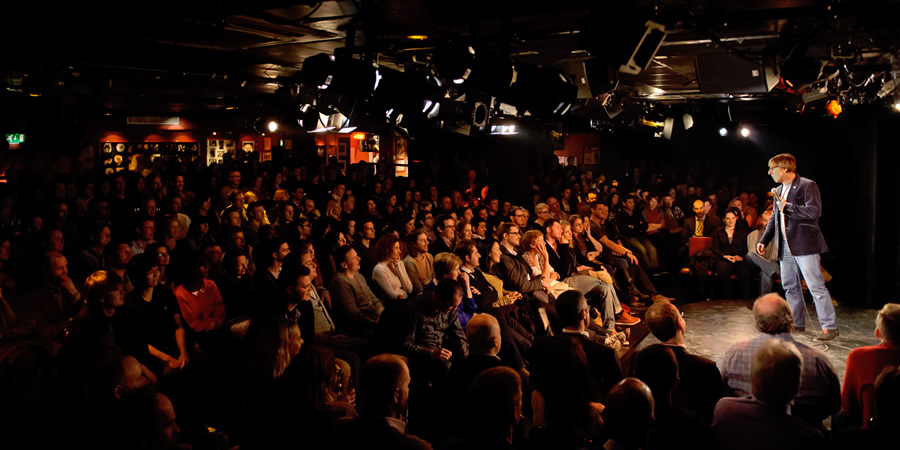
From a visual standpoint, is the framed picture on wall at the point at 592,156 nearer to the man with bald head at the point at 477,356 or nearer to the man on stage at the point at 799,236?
the man on stage at the point at 799,236

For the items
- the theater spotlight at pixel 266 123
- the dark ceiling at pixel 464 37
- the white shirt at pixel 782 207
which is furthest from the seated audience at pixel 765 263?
the theater spotlight at pixel 266 123

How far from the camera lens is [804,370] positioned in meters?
2.84

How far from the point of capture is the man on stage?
5055 millimetres

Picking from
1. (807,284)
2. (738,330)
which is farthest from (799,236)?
(738,330)

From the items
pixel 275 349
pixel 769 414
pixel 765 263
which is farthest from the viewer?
pixel 765 263

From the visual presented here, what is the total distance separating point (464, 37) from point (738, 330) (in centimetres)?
356

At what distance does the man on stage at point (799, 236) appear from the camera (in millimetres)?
5055

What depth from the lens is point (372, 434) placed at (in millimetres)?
2246

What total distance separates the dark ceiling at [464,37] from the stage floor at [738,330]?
210 cm

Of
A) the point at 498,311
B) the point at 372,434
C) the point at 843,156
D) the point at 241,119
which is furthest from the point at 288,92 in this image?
the point at 843,156

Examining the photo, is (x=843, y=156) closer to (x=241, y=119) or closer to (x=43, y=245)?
(x=241, y=119)

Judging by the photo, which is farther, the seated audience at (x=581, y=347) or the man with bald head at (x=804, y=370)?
the seated audience at (x=581, y=347)

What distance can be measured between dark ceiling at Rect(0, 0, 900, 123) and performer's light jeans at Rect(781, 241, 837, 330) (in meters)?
1.38

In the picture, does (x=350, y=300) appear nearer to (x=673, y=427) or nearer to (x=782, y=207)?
(x=673, y=427)
